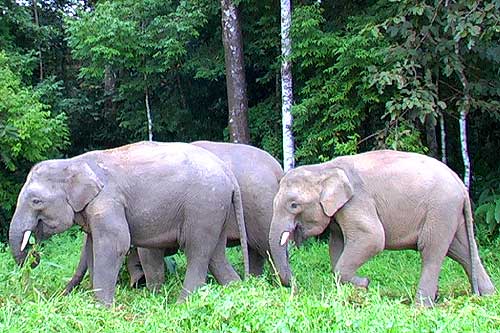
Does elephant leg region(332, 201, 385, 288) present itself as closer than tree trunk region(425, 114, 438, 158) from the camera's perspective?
Yes

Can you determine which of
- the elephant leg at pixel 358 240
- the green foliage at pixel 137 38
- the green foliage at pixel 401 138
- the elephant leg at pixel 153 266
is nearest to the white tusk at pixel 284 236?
the elephant leg at pixel 358 240

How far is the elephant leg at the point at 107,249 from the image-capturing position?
17.5 feet

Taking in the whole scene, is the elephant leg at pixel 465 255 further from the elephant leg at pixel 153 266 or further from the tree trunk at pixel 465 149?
the elephant leg at pixel 153 266

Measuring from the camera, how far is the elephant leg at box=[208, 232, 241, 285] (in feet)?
19.8

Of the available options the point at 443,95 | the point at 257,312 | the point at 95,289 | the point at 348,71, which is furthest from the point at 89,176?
the point at 443,95

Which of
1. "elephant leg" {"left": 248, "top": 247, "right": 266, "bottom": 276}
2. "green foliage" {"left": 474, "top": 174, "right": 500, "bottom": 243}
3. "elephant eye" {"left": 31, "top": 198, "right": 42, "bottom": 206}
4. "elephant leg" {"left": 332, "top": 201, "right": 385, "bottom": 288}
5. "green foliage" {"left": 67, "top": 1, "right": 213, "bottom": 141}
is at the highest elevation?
"green foliage" {"left": 67, "top": 1, "right": 213, "bottom": 141}

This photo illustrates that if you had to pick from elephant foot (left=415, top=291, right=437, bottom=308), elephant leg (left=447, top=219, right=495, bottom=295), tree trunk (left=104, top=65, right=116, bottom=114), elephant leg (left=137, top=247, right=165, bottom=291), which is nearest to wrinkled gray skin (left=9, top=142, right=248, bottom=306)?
elephant leg (left=137, top=247, right=165, bottom=291)

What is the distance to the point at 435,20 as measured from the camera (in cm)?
877

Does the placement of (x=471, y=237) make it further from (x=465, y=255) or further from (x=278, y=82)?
(x=278, y=82)

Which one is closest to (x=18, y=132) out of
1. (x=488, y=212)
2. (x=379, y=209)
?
(x=379, y=209)

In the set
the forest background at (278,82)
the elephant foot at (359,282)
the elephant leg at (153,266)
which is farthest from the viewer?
the forest background at (278,82)

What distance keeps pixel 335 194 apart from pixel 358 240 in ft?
1.37

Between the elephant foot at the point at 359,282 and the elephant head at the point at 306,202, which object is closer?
the elephant foot at the point at 359,282

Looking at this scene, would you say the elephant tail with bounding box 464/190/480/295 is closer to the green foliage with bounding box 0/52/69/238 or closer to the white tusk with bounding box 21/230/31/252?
the white tusk with bounding box 21/230/31/252
